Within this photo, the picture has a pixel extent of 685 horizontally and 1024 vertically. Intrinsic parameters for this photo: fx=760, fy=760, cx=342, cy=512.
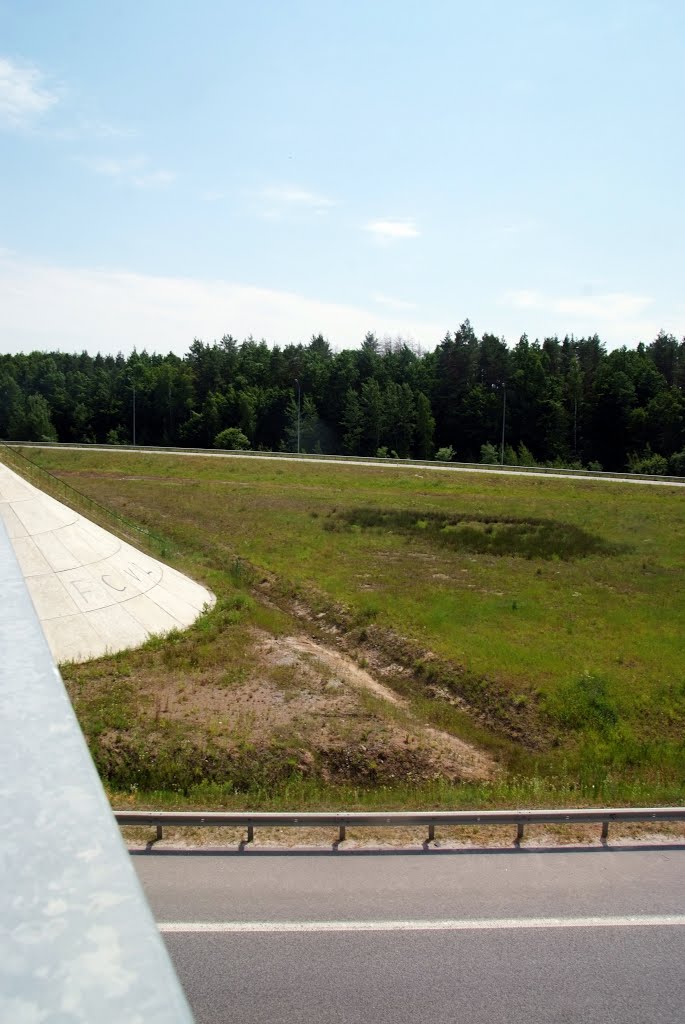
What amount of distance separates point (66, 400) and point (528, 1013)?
123 metres

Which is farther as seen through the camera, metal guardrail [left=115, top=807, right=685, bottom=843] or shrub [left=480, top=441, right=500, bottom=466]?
shrub [left=480, top=441, right=500, bottom=466]

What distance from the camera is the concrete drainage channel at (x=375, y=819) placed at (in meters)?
11.3

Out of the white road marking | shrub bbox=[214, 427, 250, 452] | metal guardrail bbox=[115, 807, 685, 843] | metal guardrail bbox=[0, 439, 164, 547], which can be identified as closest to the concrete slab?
metal guardrail bbox=[0, 439, 164, 547]

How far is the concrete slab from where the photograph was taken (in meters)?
21.5

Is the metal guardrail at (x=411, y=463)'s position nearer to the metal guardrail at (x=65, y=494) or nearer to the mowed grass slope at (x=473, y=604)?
the mowed grass slope at (x=473, y=604)

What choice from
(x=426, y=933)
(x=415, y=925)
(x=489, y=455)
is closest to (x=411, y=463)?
(x=489, y=455)

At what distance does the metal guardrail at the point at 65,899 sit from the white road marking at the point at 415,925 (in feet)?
23.5

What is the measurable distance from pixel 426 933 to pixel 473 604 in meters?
20.5

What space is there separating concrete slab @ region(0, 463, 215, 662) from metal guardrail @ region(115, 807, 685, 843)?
1013 centimetres

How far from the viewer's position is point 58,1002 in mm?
1720

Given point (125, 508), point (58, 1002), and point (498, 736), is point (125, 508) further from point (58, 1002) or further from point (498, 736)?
point (58, 1002)

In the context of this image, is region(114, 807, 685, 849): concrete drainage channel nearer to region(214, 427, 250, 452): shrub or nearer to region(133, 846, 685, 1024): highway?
region(133, 846, 685, 1024): highway

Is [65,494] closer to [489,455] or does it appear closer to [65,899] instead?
[65,899]

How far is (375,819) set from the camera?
1129cm
